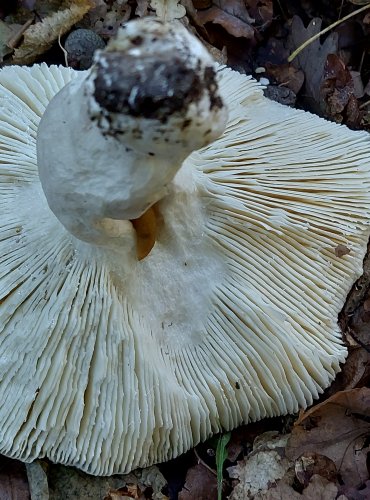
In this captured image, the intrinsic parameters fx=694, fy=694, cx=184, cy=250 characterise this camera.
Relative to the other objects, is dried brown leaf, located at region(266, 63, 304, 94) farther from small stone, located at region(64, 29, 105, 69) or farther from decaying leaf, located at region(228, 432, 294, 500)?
decaying leaf, located at region(228, 432, 294, 500)

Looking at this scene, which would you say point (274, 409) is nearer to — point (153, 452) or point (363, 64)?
point (153, 452)

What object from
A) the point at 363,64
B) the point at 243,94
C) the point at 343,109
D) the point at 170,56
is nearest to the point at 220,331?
the point at 243,94

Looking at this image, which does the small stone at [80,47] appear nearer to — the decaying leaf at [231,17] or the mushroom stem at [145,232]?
the decaying leaf at [231,17]

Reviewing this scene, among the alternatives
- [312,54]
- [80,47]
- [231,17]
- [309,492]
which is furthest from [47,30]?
[309,492]

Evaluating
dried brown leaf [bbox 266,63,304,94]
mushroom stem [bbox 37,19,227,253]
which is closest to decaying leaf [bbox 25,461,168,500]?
mushroom stem [bbox 37,19,227,253]

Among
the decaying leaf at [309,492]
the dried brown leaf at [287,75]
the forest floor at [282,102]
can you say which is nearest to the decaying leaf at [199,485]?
the forest floor at [282,102]
